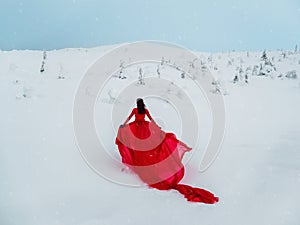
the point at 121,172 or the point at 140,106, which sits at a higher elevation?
the point at 140,106

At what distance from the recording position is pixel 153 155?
4.87 meters

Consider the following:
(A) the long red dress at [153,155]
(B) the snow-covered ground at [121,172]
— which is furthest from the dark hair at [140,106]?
(B) the snow-covered ground at [121,172]

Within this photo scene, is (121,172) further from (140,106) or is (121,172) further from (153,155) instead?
(140,106)

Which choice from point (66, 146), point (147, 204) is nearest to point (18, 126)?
point (66, 146)

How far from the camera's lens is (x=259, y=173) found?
15.6 feet

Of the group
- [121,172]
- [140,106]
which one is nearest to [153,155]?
[121,172]

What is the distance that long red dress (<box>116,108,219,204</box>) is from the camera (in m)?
4.47

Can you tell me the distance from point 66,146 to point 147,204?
2309 mm

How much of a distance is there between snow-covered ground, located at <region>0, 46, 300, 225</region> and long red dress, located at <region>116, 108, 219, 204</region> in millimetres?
201

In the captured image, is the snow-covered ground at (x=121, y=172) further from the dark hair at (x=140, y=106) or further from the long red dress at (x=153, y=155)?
the dark hair at (x=140, y=106)

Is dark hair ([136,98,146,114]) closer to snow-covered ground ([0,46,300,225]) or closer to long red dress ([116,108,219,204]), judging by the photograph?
long red dress ([116,108,219,204])

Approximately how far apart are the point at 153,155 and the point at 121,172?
0.53 metres

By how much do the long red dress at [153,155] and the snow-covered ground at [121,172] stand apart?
0.66 ft

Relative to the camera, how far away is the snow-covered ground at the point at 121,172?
12.0 ft
